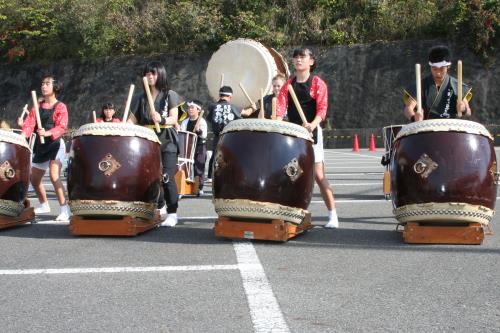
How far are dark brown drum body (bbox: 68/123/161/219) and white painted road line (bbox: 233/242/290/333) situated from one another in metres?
1.24

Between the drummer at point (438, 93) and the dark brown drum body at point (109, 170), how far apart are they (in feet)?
7.29

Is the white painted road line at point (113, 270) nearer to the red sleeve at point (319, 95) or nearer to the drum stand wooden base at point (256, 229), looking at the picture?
the drum stand wooden base at point (256, 229)

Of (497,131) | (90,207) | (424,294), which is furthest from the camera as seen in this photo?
A: (497,131)

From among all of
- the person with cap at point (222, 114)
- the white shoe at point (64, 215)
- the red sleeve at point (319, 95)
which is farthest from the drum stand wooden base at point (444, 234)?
the person with cap at point (222, 114)

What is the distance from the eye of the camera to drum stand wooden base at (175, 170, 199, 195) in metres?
8.17

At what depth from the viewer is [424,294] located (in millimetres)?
3549

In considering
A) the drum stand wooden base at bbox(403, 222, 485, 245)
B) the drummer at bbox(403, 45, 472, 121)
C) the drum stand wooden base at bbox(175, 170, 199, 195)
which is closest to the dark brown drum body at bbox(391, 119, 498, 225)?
the drum stand wooden base at bbox(403, 222, 485, 245)

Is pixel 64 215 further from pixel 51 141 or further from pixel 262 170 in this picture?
pixel 262 170

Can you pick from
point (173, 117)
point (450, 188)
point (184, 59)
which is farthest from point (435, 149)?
point (184, 59)

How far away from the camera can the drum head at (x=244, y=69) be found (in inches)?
571

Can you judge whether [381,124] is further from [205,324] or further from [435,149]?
[205,324]

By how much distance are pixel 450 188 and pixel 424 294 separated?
61.5 inches

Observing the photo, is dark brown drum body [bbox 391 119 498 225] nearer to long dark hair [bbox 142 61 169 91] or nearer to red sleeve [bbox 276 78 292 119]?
red sleeve [bbox 276 78 292 119]

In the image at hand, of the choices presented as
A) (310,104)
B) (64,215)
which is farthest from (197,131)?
(310,104)
